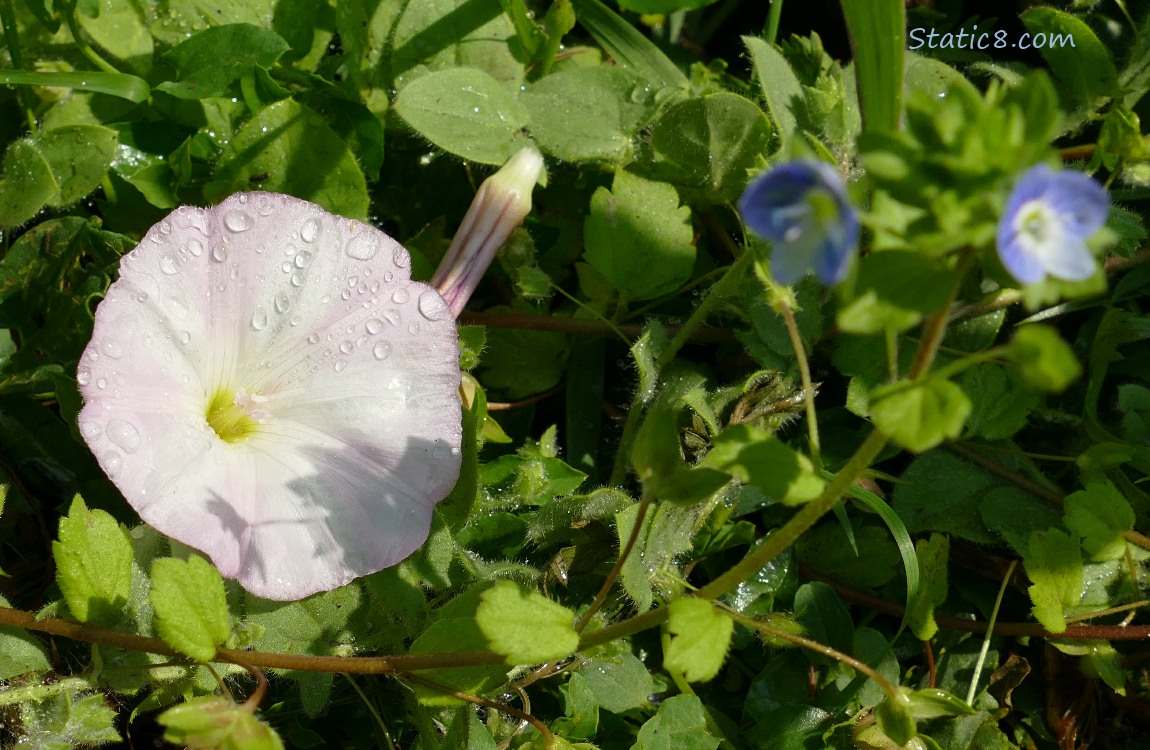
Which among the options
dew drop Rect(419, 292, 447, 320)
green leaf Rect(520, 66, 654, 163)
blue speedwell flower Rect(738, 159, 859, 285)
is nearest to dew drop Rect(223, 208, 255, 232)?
dew drop Rect(419, 292, 447, 320)

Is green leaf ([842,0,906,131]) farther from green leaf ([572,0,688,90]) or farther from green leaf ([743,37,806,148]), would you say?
green leaf ([572,0,688,90])

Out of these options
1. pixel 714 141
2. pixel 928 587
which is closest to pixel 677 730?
pixel 928 587

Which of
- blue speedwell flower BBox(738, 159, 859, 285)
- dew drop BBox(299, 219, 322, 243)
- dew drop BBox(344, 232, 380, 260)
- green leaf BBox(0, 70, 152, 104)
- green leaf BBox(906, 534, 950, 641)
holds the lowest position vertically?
green leaf BBox(906, 534, 950, 641)

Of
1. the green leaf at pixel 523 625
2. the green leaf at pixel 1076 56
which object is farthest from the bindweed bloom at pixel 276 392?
the green leaf at pixel 1076 56

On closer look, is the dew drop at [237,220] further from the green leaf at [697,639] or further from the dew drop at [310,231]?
the green leaf at [697,639]

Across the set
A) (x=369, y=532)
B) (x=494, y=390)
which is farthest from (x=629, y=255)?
(x=369, y=532)

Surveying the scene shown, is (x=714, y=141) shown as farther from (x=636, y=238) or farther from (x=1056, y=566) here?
(x=1056, y=566)

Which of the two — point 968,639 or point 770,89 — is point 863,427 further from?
point 770,89
